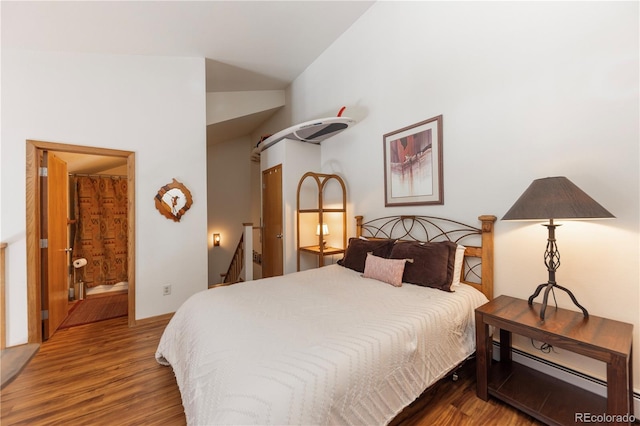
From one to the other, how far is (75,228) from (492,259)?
18.9 feet

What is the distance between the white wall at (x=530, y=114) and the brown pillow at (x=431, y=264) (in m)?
0.39

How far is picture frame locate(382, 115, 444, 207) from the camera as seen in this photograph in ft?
7.99

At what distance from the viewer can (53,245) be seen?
2732mm

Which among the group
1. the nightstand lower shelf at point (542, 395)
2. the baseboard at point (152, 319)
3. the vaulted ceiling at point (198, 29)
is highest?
the vaulted ceiling at point (198, 29)

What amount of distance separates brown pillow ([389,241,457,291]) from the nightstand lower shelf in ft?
2.21

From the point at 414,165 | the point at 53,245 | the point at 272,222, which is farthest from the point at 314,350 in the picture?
the point at 53,245

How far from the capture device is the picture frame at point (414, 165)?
7.99 ft

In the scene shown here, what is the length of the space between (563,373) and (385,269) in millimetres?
1347

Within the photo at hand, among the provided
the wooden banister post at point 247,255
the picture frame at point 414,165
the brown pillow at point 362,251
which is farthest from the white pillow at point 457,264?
the wooden banister post at point 247,255

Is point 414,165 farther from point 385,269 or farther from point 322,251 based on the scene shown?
point 322,251

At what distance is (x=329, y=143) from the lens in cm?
381

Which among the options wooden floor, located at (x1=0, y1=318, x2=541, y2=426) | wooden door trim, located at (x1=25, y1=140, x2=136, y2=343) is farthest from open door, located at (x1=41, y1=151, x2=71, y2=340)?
wooden floor, located at (x1=0, y1=318, x2=541, y2=426)

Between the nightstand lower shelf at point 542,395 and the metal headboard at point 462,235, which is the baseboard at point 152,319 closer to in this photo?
the metal headboard at point 462,235

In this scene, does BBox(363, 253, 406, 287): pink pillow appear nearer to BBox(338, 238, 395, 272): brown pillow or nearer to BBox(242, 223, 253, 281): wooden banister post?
BBox(338, 238, 395, 272): brown pillow
